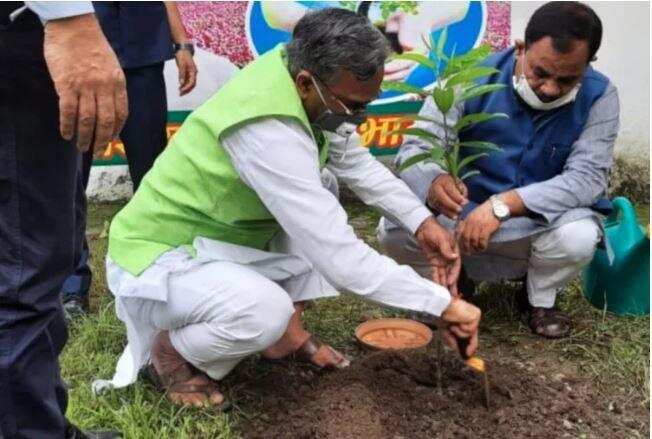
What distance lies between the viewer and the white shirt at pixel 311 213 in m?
2.41

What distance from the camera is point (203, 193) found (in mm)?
2664

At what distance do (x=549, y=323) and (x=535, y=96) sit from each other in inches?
34.0

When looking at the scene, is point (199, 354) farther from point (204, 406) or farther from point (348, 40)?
point (348, 40)

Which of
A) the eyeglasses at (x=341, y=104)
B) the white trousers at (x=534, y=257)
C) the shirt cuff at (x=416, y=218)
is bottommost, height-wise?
the white trousers at (x=534, y=257)

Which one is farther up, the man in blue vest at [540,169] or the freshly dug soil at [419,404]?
the man in blue vest at [540,169]

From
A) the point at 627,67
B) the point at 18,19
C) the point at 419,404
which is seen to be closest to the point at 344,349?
the point at 419,404

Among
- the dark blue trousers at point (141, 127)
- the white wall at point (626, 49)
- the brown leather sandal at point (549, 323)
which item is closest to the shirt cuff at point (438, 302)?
the brown leather sandal at point (549, 323)

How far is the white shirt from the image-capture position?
241 centimetres

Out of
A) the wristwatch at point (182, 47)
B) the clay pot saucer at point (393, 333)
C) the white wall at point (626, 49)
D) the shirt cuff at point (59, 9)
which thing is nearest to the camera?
the shirt cuff at point (59, 9)

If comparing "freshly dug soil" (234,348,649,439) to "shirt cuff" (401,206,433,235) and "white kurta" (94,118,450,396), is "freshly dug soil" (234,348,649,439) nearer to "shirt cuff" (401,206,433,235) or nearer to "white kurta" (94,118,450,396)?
"white kurta" (94,118,450,396)

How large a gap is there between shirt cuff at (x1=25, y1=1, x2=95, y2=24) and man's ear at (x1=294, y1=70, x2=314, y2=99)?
858 millimetres

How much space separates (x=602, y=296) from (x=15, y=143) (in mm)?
2506

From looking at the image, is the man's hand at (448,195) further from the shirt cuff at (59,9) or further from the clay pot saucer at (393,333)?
the shirt cuff at (59,9)

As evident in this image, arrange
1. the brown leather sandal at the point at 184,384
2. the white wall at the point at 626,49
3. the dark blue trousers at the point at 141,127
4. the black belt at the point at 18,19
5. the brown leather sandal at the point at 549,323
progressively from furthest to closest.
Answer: the white wall at the point at 626,49, the dark blue trousers at the point at 141,127, the brown leather sandal at the point at 549,323, the brown leather sandal at the point at 184,384, the black belt at the point at 18,19
